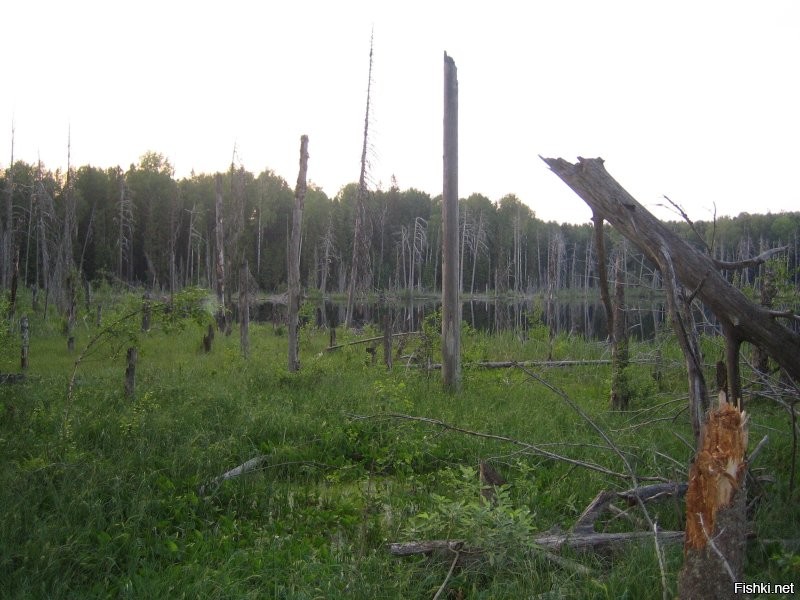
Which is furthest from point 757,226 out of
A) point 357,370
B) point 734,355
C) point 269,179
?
point 734,355

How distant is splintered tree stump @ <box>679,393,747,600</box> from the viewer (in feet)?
8.95

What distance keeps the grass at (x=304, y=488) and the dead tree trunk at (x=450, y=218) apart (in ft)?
3.27

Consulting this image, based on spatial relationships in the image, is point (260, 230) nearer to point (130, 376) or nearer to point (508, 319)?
point (508, 319)

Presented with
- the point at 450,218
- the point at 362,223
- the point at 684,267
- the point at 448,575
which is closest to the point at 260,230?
the point at 362,223

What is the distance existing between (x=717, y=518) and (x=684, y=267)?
6.45 ft

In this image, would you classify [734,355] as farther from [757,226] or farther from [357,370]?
[757,226]

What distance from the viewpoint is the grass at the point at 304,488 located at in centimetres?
362

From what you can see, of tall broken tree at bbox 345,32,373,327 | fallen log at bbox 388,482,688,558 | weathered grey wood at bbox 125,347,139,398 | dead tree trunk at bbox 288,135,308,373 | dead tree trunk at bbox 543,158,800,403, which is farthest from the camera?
tall broken tree at bbox 345,32,373,327

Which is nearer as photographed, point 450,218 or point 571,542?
point 571,542

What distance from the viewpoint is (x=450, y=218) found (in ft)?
32.0

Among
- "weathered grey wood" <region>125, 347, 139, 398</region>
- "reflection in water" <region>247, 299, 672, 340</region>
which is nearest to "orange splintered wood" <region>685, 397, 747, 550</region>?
"weathered grey wood" <region>125, 347, 139, 398</region>

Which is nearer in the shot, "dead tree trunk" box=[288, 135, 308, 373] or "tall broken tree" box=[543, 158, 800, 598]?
"tall broken tree" box=[543, 158, 800, 598]

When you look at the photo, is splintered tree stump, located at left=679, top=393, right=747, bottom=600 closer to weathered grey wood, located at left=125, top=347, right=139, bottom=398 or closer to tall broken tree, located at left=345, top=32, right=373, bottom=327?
weathered grey wood, located at left=125, top=347, right=139, bottom=398

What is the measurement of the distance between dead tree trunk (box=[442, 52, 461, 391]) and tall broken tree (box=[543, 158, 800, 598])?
518 cm
